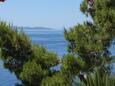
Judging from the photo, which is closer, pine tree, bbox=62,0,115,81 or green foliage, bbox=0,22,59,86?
green foliage, bbox=0,22,59,86

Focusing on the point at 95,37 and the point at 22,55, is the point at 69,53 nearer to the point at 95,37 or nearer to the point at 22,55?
the point at 95,37

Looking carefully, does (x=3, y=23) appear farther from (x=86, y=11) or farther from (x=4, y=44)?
(x=86, y=11)

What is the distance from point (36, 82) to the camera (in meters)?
6.37

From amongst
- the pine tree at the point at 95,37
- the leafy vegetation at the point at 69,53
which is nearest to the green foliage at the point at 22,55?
the leafy vegetation at the point at 69,53

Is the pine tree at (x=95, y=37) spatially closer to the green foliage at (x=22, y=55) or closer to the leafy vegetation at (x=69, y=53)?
the leafy vegetation at (x=69, y=53)

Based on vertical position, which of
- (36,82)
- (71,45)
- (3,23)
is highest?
(3,23)

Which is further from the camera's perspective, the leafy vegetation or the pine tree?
the pine tree

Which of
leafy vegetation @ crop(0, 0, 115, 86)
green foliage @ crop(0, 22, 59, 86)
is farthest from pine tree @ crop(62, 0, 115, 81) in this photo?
green foliage @ crop(0, 22, 59, 86)

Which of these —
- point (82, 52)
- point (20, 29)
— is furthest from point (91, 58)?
point (20, 29)

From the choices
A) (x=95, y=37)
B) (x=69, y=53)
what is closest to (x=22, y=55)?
(x=69, y=53)

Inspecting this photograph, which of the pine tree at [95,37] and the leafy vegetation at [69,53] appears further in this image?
the pine tree at [95,37]

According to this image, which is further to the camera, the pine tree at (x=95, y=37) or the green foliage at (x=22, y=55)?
the pine tree at (x=95, y=37)

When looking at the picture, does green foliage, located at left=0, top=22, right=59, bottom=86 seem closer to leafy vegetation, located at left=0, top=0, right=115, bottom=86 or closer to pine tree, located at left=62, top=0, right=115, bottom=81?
leafy vegetation, located at left=0, top=0, right=115, bottom=86

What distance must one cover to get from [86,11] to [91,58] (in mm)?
861
